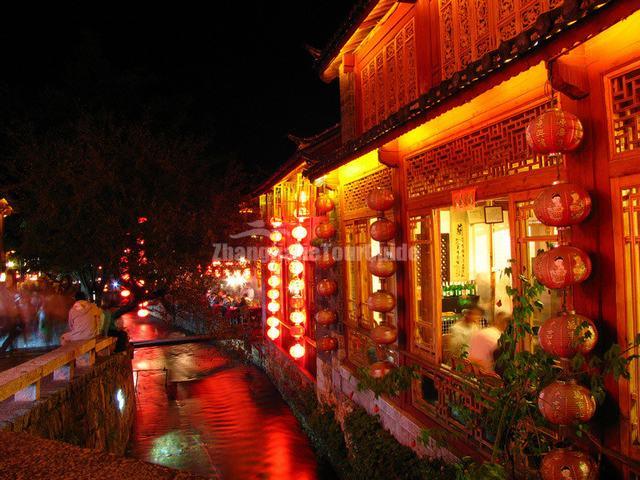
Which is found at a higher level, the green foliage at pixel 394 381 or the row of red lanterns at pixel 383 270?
the row of red lanterns at pixel 383 270

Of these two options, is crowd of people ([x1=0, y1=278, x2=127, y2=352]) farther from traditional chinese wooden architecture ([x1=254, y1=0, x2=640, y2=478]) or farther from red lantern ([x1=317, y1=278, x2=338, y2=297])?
traditional chinese wooden architecture ([x1=254, y1=0, x2=640, y2=478])

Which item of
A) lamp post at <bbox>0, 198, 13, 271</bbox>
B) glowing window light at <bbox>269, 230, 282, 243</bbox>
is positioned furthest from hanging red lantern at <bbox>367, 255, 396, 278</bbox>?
lamp post at <bbox>0, 198, 13, 271</bbox>

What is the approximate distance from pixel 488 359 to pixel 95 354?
8.18 meters

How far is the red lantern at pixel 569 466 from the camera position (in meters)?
3.67

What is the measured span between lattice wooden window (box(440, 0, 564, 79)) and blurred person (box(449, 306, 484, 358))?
155 inches

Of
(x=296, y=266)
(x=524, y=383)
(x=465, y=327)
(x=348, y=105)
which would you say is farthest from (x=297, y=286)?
(x=524, y=383)

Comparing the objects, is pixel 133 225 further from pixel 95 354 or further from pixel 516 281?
pixel 516 281

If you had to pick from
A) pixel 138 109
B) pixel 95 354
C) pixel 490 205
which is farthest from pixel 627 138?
pixel 138 109

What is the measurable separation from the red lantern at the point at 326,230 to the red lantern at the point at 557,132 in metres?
6.39

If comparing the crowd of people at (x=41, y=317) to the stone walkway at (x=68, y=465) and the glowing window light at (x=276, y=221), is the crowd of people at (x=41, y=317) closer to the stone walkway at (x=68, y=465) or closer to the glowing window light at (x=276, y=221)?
the glowing window light at (x=276, y=221)

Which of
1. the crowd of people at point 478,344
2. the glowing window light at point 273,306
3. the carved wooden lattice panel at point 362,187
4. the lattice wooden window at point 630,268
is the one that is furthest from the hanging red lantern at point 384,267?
the glowing window light at point 273,306

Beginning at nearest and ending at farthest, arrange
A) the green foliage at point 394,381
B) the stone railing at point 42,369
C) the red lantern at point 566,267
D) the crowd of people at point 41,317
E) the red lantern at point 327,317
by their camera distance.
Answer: the red lantern at point 566,267, the green foliage at point 394,381, the stone railing at point 42,369, the red lantern at point 327,317, the crowd of people at point 41,317

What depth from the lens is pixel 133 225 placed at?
13.5 meters

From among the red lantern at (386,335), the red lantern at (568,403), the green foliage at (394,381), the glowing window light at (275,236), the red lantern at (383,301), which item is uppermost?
the glowing window light at (275,236)
